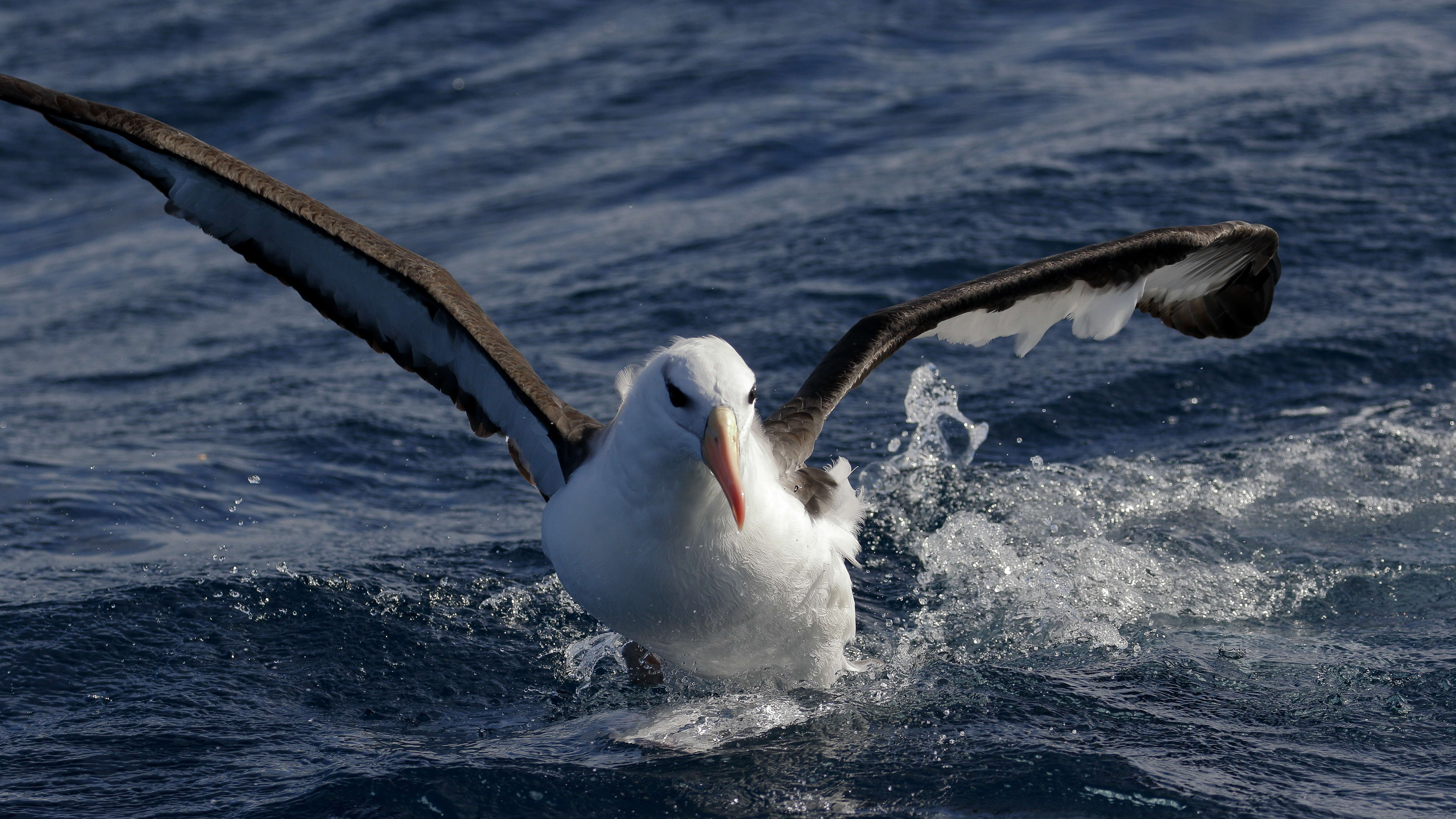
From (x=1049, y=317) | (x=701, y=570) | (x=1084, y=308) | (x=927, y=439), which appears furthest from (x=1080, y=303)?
(x=701, y=570)

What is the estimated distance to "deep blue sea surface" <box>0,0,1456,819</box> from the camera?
602cm

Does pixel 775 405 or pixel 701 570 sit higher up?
pixel 701 570

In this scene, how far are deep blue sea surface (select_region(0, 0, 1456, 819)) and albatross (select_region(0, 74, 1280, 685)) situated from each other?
25.0 inches

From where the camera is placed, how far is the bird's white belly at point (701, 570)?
5676 millimetres

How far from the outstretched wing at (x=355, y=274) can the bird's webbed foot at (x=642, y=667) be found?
0.97m

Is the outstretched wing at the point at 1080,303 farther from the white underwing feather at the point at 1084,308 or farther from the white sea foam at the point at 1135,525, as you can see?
the white sea foam at the point at 1135,525

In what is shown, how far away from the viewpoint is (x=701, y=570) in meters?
5.75

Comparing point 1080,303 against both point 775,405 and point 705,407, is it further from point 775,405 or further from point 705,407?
point 705,407

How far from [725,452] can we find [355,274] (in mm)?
3013

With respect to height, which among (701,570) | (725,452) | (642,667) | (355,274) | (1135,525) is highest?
(355,274)

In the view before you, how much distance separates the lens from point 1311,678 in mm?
6590

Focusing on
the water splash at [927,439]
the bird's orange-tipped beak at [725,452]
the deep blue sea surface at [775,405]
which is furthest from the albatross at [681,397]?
the water splash at [927,439]

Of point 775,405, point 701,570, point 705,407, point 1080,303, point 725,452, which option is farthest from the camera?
point 775,405

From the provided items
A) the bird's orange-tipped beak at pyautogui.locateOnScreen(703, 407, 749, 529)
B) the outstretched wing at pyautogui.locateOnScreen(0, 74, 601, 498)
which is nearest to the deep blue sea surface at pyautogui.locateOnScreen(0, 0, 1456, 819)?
the outstretched wing at pyautogui.locateOnScreen(0, 74, 601, 498)
